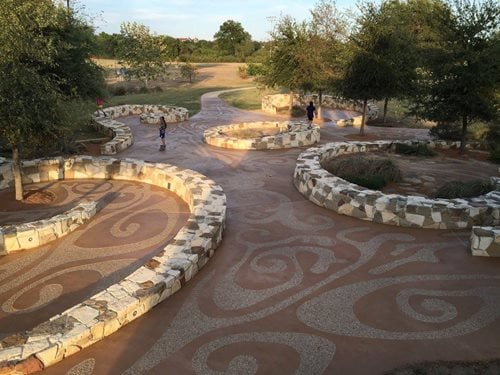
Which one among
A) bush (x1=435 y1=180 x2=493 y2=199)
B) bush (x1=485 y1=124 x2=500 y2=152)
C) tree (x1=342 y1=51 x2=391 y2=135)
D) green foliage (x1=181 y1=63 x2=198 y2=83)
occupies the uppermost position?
green foliage (x1=181 y1=63 x2=198 y2=83)

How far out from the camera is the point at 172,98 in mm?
41781

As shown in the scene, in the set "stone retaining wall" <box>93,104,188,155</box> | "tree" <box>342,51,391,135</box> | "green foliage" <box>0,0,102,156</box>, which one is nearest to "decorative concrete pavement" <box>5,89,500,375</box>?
"green foliage" <box>0,0,102,156</box>

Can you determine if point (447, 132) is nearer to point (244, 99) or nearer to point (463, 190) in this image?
point (463, 190)

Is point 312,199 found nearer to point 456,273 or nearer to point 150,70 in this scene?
point 456,273

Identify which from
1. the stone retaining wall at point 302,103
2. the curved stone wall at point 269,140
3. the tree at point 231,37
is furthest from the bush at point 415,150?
the tree at point 231,37

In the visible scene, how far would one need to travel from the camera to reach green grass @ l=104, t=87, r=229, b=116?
36812 millimetres

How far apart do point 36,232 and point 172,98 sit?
1308 inches

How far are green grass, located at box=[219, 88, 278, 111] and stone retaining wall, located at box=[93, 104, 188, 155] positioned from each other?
7.77 metres

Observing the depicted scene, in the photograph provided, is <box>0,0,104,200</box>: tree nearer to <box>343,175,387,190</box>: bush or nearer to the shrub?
<box>343,175,387,190</box>: bush

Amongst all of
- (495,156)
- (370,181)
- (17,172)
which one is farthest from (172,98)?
(370,181)

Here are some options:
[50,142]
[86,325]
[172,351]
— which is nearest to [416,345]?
[172,351]

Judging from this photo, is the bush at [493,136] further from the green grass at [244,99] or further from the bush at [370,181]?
the green grass at [244,99]

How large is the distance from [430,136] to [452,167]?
7.16 metres

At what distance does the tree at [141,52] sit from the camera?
47656 mm
